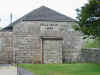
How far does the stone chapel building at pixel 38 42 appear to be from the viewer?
Answer: 2298 centimetres

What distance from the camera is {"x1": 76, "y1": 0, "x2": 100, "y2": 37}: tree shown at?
1714 centimetres

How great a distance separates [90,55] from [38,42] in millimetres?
4961

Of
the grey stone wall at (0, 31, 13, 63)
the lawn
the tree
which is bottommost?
the lawn

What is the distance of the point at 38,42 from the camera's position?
23.2 m

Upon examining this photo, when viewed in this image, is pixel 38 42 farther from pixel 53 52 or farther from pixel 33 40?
pixel 53 52

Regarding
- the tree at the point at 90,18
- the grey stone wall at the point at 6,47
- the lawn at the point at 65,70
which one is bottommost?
the lawn at the point at 65,70

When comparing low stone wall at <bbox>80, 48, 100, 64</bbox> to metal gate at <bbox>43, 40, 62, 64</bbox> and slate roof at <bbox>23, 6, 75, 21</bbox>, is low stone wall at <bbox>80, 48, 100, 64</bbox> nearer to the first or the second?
metal gate at <bbox>43, 40, 62, 64</bbox>

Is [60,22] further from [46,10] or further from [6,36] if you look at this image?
[6,36]

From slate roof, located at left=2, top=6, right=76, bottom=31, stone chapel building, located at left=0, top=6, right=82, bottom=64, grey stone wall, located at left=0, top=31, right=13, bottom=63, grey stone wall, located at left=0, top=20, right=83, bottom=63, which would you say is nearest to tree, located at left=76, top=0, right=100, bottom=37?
stone chapel building, located at left=0, top=6, right=82, bottom=64

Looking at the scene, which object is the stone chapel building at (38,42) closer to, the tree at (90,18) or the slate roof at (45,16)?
the slate roof at (45,16)

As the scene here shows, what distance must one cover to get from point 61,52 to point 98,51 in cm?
333

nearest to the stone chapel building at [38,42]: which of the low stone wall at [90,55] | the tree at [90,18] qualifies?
the low stone wall at [90,55]

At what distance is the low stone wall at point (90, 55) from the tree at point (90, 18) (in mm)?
4797

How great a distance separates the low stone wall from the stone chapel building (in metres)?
0.51
